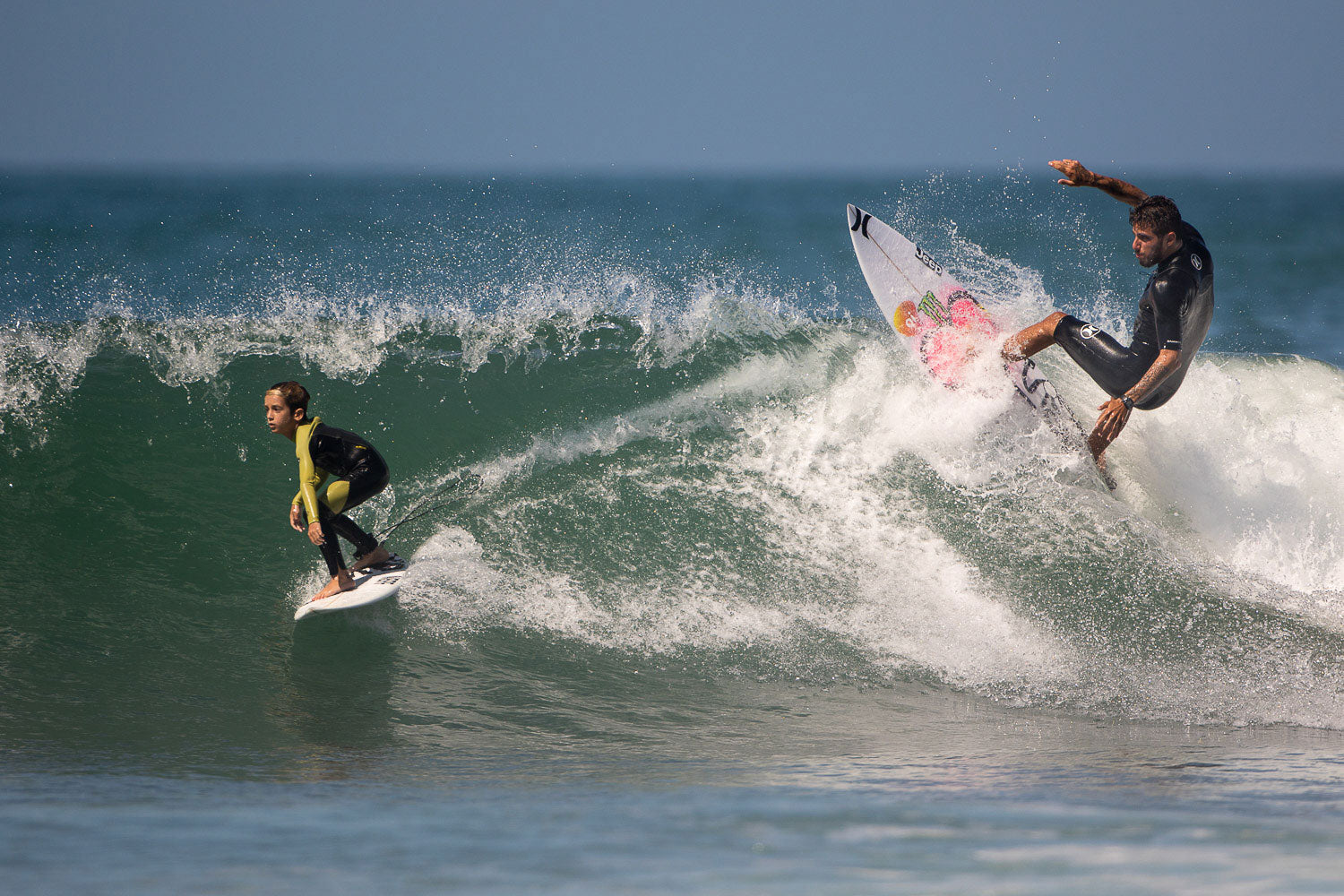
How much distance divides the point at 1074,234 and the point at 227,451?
30.1 meters

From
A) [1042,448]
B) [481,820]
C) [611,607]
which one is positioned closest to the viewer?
[481,820]

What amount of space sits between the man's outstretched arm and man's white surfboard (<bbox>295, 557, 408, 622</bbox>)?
399 centimetres

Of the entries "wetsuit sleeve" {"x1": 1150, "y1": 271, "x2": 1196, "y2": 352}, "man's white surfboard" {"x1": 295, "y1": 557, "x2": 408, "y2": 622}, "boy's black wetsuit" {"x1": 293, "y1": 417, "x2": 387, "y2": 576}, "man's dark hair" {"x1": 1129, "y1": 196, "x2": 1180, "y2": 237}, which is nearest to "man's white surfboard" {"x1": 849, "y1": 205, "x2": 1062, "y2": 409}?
"wetsuit sleeve" {"x1": 1150, "y1": 271, "x2": 1196, "y2": 352}

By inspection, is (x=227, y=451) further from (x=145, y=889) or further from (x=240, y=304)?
(x=240, y=304)

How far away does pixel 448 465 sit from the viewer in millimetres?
6281

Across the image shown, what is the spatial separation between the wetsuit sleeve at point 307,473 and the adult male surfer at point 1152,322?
400 centimetres

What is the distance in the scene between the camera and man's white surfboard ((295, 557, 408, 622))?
478cm

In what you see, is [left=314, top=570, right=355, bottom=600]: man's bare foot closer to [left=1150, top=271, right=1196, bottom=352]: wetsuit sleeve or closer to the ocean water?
the ocean water

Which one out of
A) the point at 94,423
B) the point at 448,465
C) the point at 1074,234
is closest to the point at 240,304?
the point at 94,423

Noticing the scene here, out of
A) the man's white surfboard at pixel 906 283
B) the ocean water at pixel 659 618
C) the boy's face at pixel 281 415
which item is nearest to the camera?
the ocean water at pixel 659 618

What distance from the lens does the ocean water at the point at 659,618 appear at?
9.28 ft

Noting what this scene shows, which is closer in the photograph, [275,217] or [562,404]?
[562,404]

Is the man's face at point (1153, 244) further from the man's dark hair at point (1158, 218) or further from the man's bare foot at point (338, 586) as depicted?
the man's bare foot at point (338, 586)

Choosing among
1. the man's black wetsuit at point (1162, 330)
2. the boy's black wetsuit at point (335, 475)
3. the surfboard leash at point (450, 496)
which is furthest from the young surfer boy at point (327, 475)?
the man's black wetsuit at point (1162, 330)
